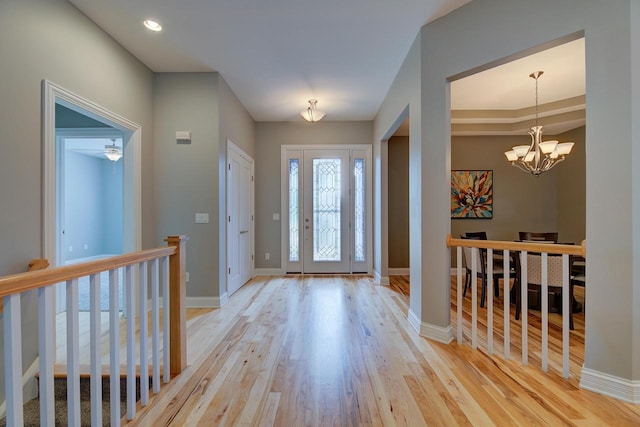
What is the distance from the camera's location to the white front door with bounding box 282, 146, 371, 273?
5516 mm

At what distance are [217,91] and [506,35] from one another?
303 cm

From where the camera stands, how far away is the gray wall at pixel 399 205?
18.8 feet

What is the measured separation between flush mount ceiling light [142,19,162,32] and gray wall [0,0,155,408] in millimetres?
472

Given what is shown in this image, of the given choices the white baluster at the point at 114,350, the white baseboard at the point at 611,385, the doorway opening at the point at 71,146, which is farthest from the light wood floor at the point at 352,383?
the doorway opening at the point at 71,146

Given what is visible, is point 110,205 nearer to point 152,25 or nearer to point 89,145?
point 89,145

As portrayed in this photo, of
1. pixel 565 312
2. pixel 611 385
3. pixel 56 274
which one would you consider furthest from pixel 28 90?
pixel 611 385

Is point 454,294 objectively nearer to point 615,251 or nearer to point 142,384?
point 615,251

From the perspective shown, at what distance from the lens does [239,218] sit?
466 cm

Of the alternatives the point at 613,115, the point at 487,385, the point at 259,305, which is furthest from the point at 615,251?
the point at 259,305

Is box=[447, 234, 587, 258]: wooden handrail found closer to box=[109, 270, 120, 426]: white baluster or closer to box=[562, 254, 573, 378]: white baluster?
box=[562, 254, 573, 378]: white baluster

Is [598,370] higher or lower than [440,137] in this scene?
lower

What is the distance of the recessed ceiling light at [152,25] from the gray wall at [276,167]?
2848 millimetres

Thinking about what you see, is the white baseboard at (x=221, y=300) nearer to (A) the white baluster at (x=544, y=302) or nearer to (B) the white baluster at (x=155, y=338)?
(B) the white baluster at (x=155, y=338)

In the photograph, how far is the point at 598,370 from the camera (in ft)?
6.25
